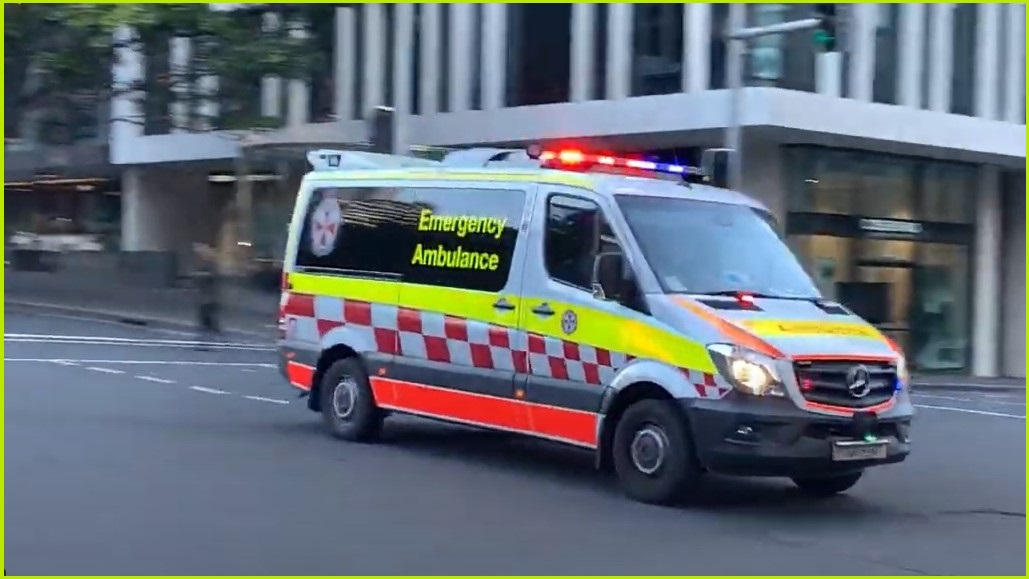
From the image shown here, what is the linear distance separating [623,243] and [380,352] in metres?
2.73

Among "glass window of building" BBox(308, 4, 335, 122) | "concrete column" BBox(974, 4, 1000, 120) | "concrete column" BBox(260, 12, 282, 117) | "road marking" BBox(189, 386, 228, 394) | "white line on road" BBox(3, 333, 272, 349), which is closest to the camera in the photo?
"road marking" BBox(189, 386, 228, 394)

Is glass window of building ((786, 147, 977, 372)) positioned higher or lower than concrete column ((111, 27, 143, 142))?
lower

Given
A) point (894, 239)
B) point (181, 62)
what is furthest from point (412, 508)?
point (894, 239)

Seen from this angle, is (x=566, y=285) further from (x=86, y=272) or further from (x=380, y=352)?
(x=86, y=272)

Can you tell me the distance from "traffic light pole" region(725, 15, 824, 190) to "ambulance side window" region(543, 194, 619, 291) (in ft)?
7.93

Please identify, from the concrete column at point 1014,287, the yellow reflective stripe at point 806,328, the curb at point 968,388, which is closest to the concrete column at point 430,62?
the curb at point 968,388

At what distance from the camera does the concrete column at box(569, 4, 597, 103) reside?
26016 mm

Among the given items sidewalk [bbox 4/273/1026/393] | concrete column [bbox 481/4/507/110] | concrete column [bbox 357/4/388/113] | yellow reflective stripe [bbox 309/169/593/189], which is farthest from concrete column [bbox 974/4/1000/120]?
yellow reflective stripe [bbox 309/169/593/189]

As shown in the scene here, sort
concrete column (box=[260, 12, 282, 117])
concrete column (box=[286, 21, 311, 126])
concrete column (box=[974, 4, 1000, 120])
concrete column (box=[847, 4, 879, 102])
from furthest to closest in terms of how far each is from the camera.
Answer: concrete column (box=[286, 21, 311, 126]) < concrete column (box=[260, 12, 282, 117]) < concrete column (box=[974, 4, 1000, 120]) < concrete column (box=[847, 4, 879, 102])

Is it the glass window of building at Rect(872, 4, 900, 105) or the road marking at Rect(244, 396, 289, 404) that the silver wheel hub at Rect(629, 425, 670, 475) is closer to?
the road marking at Rect(244, 396, 289, 404)

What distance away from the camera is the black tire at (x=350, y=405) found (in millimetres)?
11945

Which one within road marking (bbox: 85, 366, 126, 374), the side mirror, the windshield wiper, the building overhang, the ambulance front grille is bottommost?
road marking (bbox: 85, 366, 126, 374)

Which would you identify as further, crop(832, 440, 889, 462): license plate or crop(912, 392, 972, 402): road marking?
crop(912, 392, 972, 402): road marking

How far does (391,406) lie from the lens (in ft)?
38.5
